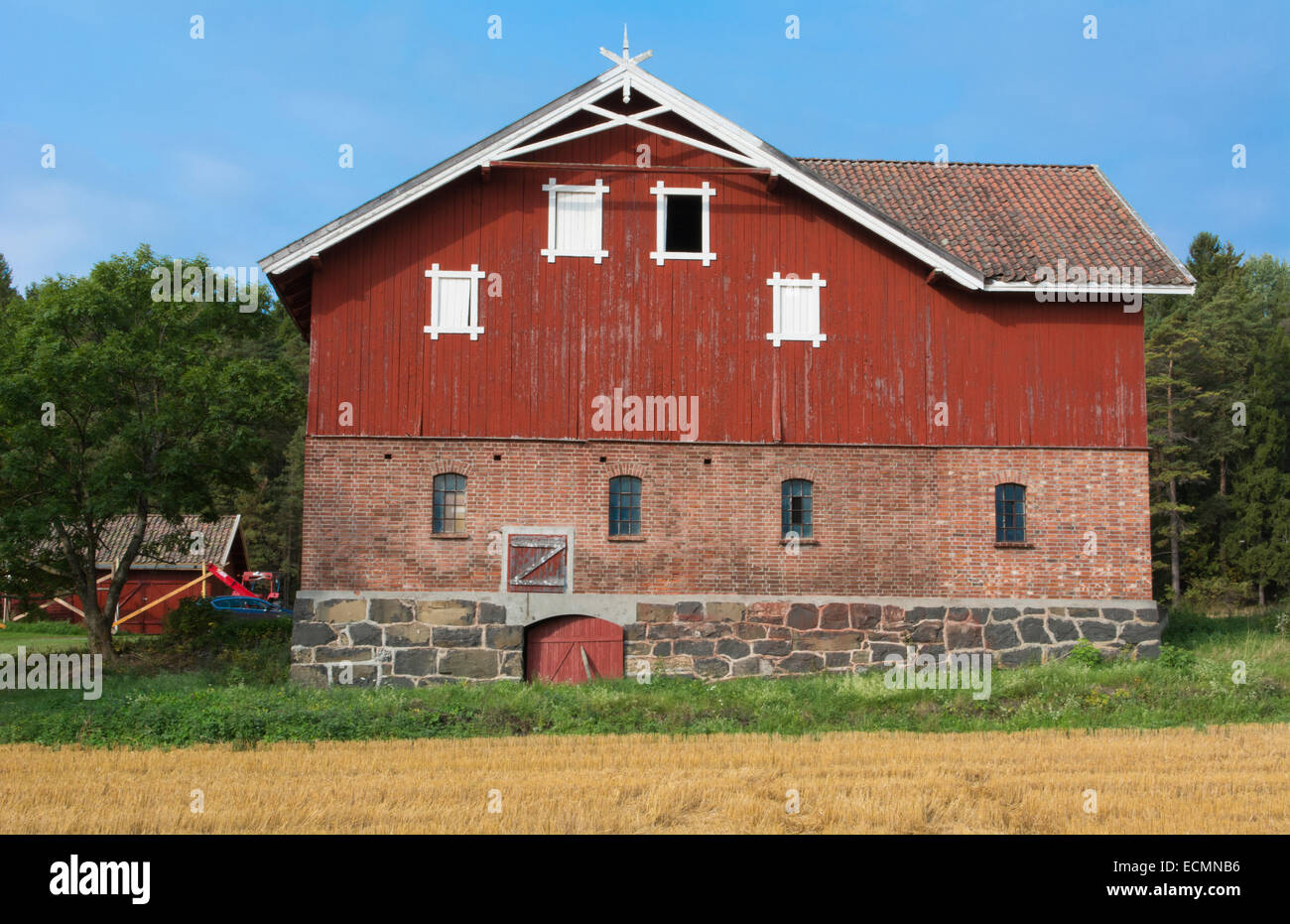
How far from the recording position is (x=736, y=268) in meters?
20.5

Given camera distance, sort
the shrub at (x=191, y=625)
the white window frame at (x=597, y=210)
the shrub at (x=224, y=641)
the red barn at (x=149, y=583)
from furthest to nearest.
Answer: the red barn at (x=149, y=583) < the shrub at (x=191, y=625) < the shrub at (x=224, y=641) < the white window frame at (x=597, y=210)

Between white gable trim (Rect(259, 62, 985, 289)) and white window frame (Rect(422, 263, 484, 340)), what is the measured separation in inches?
51.9

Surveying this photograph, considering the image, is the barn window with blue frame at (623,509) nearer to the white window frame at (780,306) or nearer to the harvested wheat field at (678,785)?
the white window frame at (780,306)

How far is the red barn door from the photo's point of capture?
64.4ft

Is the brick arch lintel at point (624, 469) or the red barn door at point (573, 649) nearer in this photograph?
the red barn door at point (573, 649)

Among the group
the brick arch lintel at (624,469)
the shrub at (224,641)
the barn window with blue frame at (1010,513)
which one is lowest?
the shrub at (224,641)

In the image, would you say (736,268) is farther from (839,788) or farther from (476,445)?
(839,788)

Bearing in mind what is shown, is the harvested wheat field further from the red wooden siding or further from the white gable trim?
the white gable trim

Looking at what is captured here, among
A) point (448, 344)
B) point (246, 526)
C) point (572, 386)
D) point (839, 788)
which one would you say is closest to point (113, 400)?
point (448, 344)

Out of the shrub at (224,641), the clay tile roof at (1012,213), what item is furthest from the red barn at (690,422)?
the shrub at (224,641)

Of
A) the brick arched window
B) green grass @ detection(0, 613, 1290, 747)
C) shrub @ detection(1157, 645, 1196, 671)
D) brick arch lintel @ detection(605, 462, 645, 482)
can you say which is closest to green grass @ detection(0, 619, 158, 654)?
green grass @ detection(0, 613, 1290, 747)

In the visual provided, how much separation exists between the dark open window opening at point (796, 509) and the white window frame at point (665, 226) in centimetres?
419

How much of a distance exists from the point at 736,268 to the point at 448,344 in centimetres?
516

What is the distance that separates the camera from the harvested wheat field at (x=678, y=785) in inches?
420
